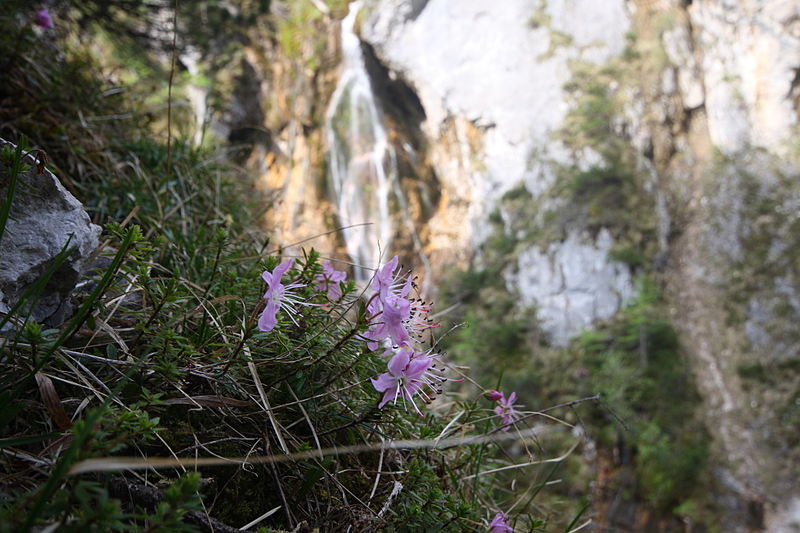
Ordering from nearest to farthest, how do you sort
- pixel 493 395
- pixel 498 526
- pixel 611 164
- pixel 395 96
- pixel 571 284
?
pixel 498 526, pixel 493 395, pixel 571 284, pixel 611 164, pixel 395 96

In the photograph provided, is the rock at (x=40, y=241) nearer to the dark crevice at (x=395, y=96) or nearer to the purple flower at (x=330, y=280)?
the purple flower at (x=330, y=280)

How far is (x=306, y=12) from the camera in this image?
8094mm

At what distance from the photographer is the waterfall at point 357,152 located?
24.9ft

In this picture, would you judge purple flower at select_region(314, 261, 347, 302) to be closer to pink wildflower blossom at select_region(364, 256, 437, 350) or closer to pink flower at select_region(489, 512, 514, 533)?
pink wildflower blossom at select_region(364, 256, 437, 350)

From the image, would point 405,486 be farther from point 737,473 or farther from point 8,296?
point 737,473

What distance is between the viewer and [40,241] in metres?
0.77

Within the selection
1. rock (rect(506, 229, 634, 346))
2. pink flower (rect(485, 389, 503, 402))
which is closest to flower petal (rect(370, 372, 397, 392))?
pink flower (rect(485, 389, 503, 402))

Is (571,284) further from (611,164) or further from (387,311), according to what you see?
(387,311)

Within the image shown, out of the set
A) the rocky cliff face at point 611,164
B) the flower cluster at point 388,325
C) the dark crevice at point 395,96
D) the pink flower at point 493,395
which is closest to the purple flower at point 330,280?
the flower cluster at point 388,325

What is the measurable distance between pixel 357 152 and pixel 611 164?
12.3 ft

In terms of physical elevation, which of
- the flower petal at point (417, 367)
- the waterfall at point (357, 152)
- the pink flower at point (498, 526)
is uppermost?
the waterfall at point (357, 152)

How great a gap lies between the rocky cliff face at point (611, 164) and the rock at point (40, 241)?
572 centimetres

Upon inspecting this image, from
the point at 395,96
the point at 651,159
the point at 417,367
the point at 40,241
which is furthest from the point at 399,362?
the point at 395,96

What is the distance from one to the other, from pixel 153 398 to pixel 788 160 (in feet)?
23.4
